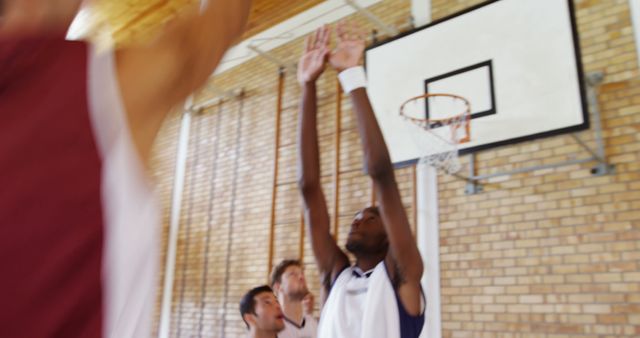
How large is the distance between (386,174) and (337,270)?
0.58 metres

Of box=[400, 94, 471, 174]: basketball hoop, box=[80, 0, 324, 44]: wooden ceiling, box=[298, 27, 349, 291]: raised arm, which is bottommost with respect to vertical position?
box=[298, 27, 349, 291]: raised arm

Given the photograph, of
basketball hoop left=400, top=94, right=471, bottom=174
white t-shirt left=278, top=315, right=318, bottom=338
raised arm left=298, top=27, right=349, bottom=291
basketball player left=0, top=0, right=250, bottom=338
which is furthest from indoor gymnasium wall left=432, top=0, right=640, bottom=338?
basketball player left=0, top=0, right=250, bottom=338

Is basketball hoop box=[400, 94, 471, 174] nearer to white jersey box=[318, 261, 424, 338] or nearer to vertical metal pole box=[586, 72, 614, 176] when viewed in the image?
vertical metal pole box=[586, 72, 614, 176]

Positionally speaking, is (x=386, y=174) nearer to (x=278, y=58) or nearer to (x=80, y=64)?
(x=80, y=64)

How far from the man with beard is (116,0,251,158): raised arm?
427cm

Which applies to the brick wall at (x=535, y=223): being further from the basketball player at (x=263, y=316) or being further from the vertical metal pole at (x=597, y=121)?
the basketball player at (x=263, y=316)

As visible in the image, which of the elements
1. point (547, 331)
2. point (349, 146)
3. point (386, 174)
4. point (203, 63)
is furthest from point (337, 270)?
point (349, 146)

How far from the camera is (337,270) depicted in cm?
257

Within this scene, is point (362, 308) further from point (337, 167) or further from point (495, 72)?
point (337, 167)

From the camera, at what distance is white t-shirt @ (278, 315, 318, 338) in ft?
15.2

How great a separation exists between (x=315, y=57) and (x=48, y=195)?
6.22 feet

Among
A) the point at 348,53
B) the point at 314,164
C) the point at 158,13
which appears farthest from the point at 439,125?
the point at 158,13

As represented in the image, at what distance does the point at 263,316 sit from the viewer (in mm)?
4176

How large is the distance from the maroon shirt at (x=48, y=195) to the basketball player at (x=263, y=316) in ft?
12.6
